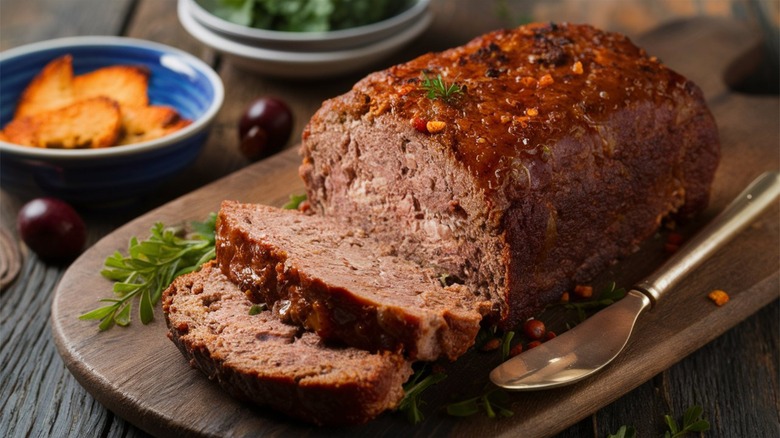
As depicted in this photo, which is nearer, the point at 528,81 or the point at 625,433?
the point at 625,433

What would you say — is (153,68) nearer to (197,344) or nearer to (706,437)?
(197,344)

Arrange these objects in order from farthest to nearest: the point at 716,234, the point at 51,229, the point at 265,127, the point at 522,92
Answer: the point at 265,127 < the point at 51,229 < the point at 716,234 < the point at 522,92

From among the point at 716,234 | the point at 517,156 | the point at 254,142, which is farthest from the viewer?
the point at 254,142

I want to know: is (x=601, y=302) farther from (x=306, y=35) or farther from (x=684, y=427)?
(x=306, y=35)

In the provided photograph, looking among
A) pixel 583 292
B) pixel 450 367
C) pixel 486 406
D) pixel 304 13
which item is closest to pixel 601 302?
pixel 583 292

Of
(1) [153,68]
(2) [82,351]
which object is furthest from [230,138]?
(2) [82,351]

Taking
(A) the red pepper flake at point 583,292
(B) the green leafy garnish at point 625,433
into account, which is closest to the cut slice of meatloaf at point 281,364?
Answer: (B) the green leafy garnish at point 625,433

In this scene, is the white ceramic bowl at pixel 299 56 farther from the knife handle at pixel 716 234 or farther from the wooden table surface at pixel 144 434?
the knife handle at pixel 716 234
